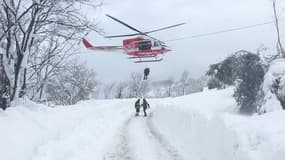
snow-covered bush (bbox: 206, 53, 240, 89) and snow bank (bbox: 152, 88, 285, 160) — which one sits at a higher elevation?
snow-covered bush (bbox: 206, 53, 240, 89)

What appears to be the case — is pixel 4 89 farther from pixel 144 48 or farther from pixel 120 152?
pixel 144 48

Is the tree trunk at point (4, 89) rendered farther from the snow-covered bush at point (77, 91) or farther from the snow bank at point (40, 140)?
the snow-covered bush at point (77, 91)

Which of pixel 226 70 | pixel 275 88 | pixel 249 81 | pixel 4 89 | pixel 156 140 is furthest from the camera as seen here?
pixel 226 70

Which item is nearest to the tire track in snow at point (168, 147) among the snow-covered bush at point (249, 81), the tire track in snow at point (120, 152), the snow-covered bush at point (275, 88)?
the tire track in snow at point (120, 152)

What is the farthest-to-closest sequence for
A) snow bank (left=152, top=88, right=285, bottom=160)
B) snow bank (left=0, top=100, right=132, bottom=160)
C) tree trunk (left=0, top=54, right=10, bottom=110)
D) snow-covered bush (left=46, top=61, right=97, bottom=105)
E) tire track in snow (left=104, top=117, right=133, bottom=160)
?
1. snow-covered bush (left=46, top=61, right=97, bottom=105)
2. tree trunk (left=0, top=54, right=10, bottom=110)
3. tire track in snow (left=104, top=117, right=133, bottom=160)
4. snow bank (left=0, top=100, right=132, bottom=160)
5. snow bank (left=152, top=88, right=285, bottom=160)

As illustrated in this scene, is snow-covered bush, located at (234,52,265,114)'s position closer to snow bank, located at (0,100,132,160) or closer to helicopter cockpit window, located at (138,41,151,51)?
helicopter cockpit window, located at (138,41,151,51)

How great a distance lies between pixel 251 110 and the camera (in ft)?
68.5

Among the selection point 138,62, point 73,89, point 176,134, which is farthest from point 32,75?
point 73,89

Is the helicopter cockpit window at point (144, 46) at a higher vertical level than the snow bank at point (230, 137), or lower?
higher

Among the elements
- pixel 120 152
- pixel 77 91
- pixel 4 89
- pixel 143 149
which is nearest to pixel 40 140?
pixel 120 152

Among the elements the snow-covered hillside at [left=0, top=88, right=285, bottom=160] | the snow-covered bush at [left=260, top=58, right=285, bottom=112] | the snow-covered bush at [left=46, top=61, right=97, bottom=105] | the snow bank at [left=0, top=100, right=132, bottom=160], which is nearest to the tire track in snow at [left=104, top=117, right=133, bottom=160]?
the snow-covered hillside at [left=0, top=88, right=285, bottom=160]

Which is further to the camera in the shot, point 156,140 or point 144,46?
point 144,46

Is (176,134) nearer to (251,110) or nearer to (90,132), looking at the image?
(90,132)

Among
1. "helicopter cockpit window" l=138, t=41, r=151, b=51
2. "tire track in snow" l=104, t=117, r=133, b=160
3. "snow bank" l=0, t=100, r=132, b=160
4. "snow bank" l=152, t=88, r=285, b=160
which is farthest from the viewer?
"helicopter cockpit window" l=138, t=41, r=151, b=51
